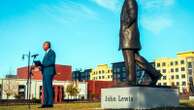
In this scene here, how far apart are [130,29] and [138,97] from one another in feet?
12.0

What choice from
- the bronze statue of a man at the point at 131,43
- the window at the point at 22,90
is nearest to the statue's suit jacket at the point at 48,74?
the bronze statue of a man at the point at 131,43

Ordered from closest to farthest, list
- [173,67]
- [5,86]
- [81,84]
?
[5,86] → [81,84] → [173,67]

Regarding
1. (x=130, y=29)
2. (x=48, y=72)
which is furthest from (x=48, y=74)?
(x=130, y=29)

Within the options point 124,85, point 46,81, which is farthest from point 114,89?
point 46,81

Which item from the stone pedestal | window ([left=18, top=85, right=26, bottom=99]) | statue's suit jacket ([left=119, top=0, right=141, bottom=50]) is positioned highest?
statue's suit jacket ([left=119, top=0, right=141, bottom=50])

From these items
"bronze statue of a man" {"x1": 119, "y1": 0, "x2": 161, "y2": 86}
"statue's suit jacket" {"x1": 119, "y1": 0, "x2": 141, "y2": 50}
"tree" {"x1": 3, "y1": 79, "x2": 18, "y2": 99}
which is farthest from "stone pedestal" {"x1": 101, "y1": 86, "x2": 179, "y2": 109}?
"tree" {"x1": 3, "y1": 79, "x2": 18, "y2": 99}

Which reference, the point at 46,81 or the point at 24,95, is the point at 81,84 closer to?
the point at 24,95

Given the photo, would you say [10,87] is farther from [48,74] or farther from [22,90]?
[48,74]

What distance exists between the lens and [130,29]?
1933 cm

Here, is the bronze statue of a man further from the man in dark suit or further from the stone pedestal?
the man in dark suit

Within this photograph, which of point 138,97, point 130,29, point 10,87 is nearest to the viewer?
point 138,97

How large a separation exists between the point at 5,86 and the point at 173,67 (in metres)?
62.9

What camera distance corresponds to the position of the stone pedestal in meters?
18.3

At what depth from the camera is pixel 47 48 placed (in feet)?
65.6
